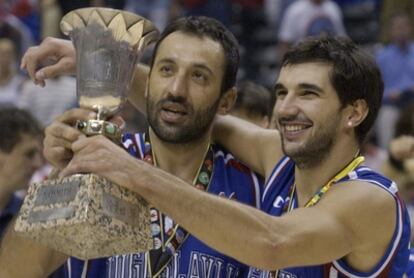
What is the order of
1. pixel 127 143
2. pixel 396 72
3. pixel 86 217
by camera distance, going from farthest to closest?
1. pixel 396 72
2. pixel 127 143
3. pixel 86 217

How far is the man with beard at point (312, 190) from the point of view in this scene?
3934 mm

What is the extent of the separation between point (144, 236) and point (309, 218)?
639mm

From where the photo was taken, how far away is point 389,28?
462 inches

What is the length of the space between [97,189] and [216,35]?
1.21 m

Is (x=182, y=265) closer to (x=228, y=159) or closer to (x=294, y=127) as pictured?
(x=228, y=159)

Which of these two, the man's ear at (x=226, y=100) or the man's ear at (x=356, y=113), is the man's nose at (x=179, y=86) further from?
the man's ear at (x=356, y=113)

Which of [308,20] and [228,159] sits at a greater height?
[308,20]

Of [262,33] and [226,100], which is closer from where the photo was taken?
[226,100]

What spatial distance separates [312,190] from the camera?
15.0 feet

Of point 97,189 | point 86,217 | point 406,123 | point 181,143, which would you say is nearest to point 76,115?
point 97,189

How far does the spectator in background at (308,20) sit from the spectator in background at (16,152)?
5.82m

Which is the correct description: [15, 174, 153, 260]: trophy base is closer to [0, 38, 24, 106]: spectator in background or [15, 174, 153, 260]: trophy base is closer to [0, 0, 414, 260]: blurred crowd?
[0, 0, 414, 260]: blurred crowd

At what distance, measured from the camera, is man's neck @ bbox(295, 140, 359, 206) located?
4508 millimetres

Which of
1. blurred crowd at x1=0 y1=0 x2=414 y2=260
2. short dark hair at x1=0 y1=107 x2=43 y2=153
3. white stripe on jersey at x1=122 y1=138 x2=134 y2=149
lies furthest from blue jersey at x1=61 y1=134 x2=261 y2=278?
blurred crowd at x1=0 y1=0 x2=414 y2=260
